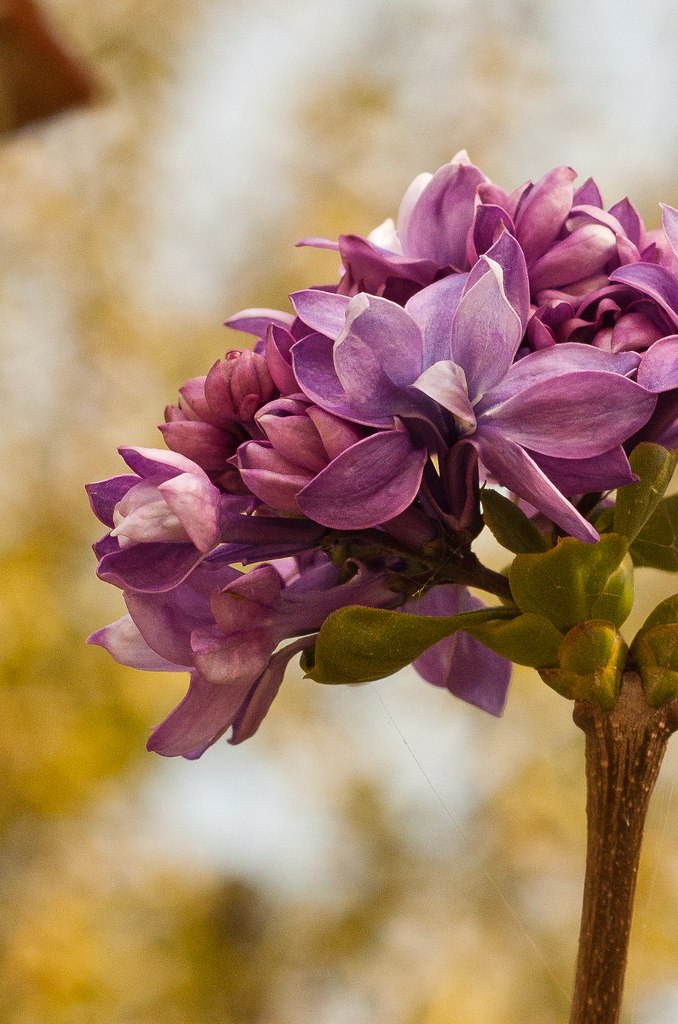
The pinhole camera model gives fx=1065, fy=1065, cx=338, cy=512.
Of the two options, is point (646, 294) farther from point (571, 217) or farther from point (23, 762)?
point (23, 762)

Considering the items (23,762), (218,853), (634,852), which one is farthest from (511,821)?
(23,762)

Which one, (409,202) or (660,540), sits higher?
(409,202)

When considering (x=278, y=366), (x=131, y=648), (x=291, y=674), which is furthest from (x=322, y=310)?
(x=291, y=674)

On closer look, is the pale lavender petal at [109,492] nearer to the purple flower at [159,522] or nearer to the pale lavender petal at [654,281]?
the purple flower at [159,522]

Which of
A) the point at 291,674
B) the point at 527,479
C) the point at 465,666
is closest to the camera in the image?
the point at 527,479

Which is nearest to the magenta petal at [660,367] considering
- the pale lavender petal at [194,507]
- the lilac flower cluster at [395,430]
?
the lilac flower cluster at [395,430]

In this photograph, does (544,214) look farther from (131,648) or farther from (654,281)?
(131,648)
